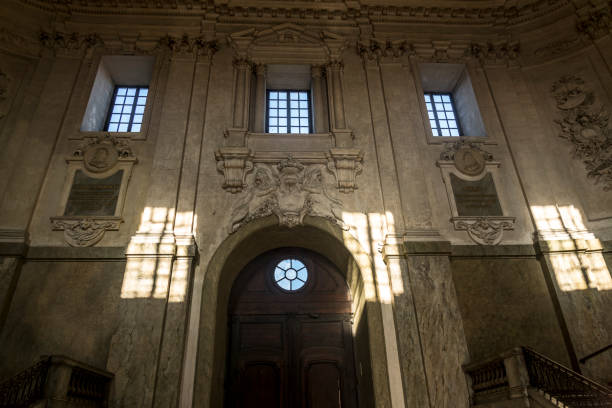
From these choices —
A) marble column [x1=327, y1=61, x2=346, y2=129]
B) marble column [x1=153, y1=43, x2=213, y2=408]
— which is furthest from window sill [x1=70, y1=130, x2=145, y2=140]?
marble column [x1=327, y1=61, x2=346, y2=129]

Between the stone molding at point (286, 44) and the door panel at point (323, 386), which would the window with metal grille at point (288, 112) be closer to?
the stone molding at point (286, 44)

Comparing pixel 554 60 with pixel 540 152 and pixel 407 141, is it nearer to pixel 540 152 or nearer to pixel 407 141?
pixel 540 152

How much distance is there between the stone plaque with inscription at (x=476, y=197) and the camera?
8516 millimetres

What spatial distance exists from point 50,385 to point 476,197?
7767mm

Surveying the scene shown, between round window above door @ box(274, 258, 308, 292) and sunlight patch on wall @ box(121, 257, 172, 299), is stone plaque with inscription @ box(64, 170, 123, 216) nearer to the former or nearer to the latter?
sunlight patch on wall @ box(121, 257, 172, 299)

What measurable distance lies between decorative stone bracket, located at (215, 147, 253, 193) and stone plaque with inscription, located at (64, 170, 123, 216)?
2.02 meters

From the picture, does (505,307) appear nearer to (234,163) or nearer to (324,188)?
(324,188)

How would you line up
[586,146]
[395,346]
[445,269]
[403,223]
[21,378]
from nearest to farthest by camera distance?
[21,378]
[395,346]
[445,269]
[403,223]
[586,146]

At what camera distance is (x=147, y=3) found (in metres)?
10.7

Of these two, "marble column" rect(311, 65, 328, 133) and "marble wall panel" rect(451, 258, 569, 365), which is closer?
"marble wall panel" rect(451, 258, 569, 365)

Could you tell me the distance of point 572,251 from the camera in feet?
25.9

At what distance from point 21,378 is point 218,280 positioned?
326 centimetres

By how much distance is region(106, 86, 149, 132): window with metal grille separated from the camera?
32.6 ft

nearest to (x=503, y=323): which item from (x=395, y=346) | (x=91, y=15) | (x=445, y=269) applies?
(x=445, y=269)
